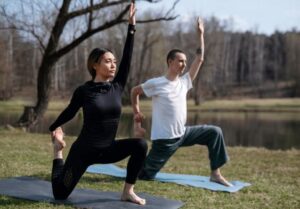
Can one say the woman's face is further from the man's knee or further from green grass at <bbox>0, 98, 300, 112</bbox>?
green grass at <bbox>0, 98, 300, 112</bbox>

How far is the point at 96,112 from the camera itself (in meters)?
4.68

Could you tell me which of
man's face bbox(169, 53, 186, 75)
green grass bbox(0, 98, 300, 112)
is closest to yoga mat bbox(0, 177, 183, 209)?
man's face bbox(169, 53, 186, 75)

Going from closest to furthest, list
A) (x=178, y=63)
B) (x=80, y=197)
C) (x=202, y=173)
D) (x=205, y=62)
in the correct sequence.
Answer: (x=80, y=197), (x=178, y=63), (x=202, y=173), (x=205, y=62)

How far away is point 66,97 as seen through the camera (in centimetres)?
4550

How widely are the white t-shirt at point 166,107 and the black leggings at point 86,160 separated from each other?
137 cm

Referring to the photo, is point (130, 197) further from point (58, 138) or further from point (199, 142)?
point (199, 142)

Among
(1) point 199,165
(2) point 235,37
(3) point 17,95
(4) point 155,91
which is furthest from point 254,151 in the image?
(2) point 235,37

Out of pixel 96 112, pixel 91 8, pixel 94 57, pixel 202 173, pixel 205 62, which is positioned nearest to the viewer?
pixel 96 112

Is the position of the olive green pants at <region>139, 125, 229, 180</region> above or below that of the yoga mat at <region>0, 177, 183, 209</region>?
above

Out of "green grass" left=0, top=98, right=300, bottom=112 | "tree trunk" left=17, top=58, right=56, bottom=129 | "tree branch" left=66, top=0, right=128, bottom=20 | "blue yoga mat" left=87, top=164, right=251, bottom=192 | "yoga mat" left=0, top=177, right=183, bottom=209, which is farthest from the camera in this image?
"green grass" left=0, top=98, right=300, bottom=112

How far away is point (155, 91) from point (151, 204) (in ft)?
5.80

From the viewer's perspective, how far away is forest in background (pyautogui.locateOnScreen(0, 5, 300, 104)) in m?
45.8

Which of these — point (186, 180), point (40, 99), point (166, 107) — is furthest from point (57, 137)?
point (40, 99)

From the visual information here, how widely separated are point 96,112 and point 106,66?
452mm
